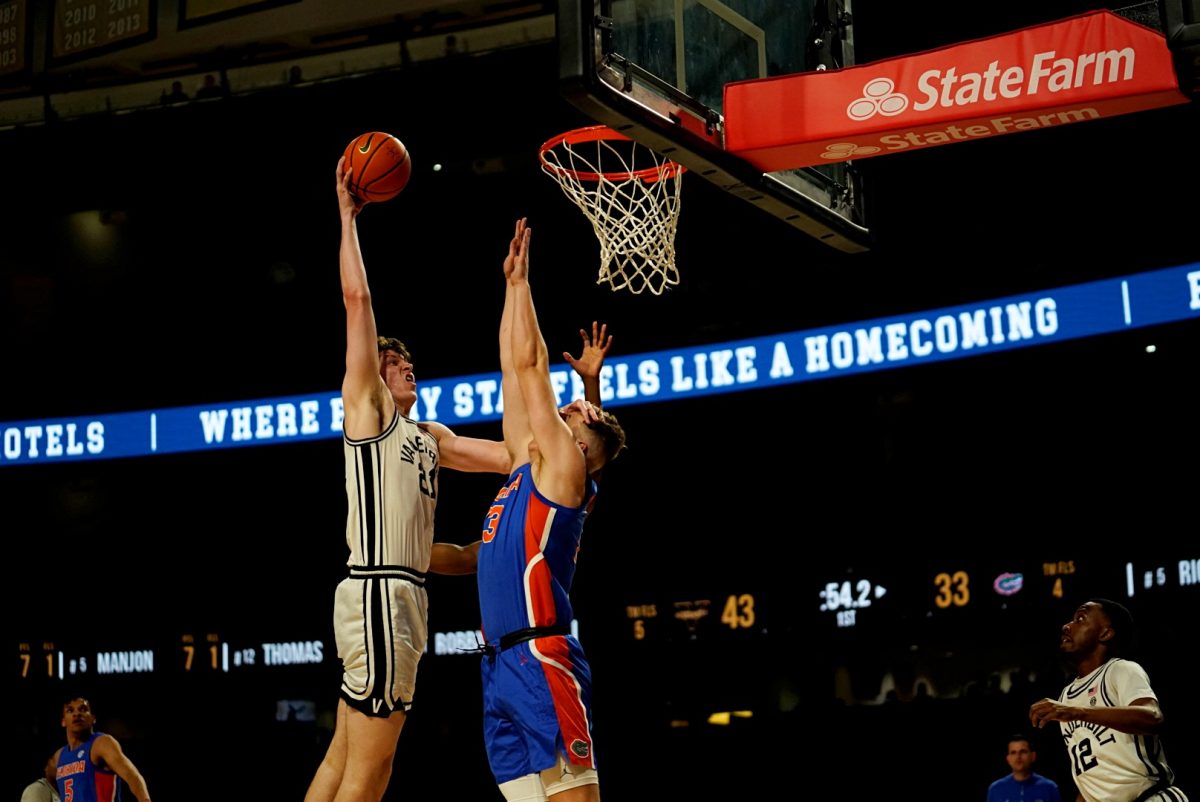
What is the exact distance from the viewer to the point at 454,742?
46.8ft

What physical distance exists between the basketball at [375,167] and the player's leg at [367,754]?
6.23 ft

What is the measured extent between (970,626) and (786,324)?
10.4 ft

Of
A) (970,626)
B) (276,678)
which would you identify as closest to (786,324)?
(970,626)

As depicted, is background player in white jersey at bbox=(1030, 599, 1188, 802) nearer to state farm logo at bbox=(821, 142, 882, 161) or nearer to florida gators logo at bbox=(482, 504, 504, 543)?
state farm logo at bbox=(821, 142, 882, 161)

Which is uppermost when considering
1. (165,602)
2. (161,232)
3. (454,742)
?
(161,232)

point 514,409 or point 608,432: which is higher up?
point 514,409

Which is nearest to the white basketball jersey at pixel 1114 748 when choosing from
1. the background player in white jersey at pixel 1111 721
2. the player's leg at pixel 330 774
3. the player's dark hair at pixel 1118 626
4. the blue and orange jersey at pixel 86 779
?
the background player in white jersey at pixel 1111 721

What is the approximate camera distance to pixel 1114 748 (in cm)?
594

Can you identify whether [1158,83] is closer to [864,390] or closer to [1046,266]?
[1046,266]

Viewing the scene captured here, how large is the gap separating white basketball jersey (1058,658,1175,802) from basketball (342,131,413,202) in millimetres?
3374

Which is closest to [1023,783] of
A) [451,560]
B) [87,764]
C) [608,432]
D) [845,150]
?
[845,150]

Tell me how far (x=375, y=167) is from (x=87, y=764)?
4.99m

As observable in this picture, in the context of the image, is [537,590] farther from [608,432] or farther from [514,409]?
[514,409]

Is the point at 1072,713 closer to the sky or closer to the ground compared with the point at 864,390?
closer to the ground
